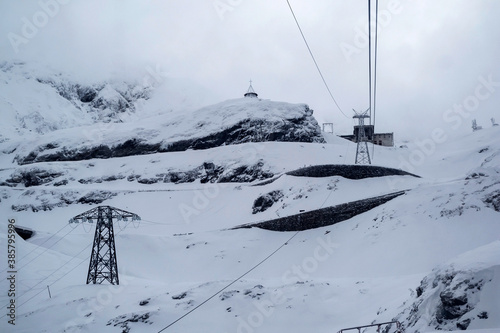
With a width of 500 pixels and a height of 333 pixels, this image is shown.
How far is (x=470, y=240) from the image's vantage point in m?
18.9

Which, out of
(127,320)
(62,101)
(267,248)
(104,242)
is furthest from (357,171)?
(62,101)

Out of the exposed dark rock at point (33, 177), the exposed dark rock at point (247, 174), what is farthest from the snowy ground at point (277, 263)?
the exposed dark rock at point (33, 177)

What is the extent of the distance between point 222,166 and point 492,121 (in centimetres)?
5527

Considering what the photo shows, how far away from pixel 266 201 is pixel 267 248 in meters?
10.1

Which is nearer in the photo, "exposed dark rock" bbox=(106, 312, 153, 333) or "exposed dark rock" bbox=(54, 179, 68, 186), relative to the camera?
"exposed dark rock" bbox=(106, 312, 153, 333)

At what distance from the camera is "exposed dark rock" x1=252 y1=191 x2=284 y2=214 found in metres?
38.0

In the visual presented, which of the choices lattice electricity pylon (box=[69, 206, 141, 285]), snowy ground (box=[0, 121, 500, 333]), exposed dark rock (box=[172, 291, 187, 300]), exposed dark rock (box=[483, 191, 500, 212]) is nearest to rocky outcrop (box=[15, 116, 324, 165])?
snowy ground (box=[0, 121, 500, 333])

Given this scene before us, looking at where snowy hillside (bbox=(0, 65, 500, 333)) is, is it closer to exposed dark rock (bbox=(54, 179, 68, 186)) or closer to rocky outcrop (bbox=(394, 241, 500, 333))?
rocky outcrop (bbox=(394, 241, 500, 333))

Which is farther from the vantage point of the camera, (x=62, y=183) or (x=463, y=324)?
(x=62, y=183)

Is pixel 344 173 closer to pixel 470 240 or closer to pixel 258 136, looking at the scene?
pixel 470 240

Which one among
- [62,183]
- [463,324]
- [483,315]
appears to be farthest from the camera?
[62,183]

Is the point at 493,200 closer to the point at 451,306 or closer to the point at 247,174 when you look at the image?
the point at 451,306

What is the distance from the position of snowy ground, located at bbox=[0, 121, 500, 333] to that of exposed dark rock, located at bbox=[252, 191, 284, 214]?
1053mm

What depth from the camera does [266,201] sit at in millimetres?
38312
